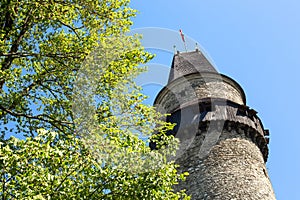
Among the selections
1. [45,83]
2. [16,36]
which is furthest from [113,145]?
[16,36]

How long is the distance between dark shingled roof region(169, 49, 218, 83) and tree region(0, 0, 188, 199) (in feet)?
29.6

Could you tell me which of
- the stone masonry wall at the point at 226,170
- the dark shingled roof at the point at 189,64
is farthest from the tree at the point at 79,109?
the dark shingled roof at the point at 189,64

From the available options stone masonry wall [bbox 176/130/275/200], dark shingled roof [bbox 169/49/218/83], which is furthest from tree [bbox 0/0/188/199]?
dark shingled roof [bbox 169/49/218/83]

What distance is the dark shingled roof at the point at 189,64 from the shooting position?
19.8 meters

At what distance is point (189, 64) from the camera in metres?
20.9

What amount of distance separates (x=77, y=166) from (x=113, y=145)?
818mm

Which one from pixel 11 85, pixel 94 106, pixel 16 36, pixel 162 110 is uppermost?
pixel 162 110

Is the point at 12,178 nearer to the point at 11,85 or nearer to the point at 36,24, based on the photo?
the point at 11,85

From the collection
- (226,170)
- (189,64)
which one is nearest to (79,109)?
(226,170)

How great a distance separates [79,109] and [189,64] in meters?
12.4

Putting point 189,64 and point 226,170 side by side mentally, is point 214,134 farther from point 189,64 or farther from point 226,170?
point 189,64

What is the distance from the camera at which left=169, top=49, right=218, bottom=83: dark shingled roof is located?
19.8m

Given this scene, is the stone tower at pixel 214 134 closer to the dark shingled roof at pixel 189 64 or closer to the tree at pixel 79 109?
the dark shingled roof at pixel 189 64

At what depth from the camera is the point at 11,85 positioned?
9531mm
